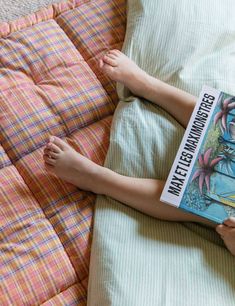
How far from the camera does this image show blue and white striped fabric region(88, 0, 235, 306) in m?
0.91

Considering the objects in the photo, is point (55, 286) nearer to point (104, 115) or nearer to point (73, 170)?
point (73, 170)

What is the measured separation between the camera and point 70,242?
3.19 feet

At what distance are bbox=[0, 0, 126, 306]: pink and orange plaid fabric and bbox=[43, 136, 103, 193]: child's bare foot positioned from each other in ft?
0.08

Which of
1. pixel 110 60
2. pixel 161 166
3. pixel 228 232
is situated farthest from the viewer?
pixel 110 60

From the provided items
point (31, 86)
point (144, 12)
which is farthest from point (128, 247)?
point (144, 12)

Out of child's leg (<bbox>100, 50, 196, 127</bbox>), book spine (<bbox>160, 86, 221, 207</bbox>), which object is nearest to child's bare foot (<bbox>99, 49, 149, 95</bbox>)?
child's leg (<bbox>100, 50, 196, 127</bbox>)

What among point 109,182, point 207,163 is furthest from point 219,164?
point 109,182

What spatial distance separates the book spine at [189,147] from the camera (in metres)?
0.97

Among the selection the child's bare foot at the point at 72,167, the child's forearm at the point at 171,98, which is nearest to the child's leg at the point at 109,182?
the child's bare foot at the point at 72,167

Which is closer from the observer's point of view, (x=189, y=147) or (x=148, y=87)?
(x=189, y=147)

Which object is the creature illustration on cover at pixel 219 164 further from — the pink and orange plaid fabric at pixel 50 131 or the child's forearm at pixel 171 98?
the pink and orange plaid fabric at pixel 50 131

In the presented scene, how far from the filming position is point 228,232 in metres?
0.93

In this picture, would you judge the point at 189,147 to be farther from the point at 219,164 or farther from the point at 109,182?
the point at 109,182

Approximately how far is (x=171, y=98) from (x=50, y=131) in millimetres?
302
